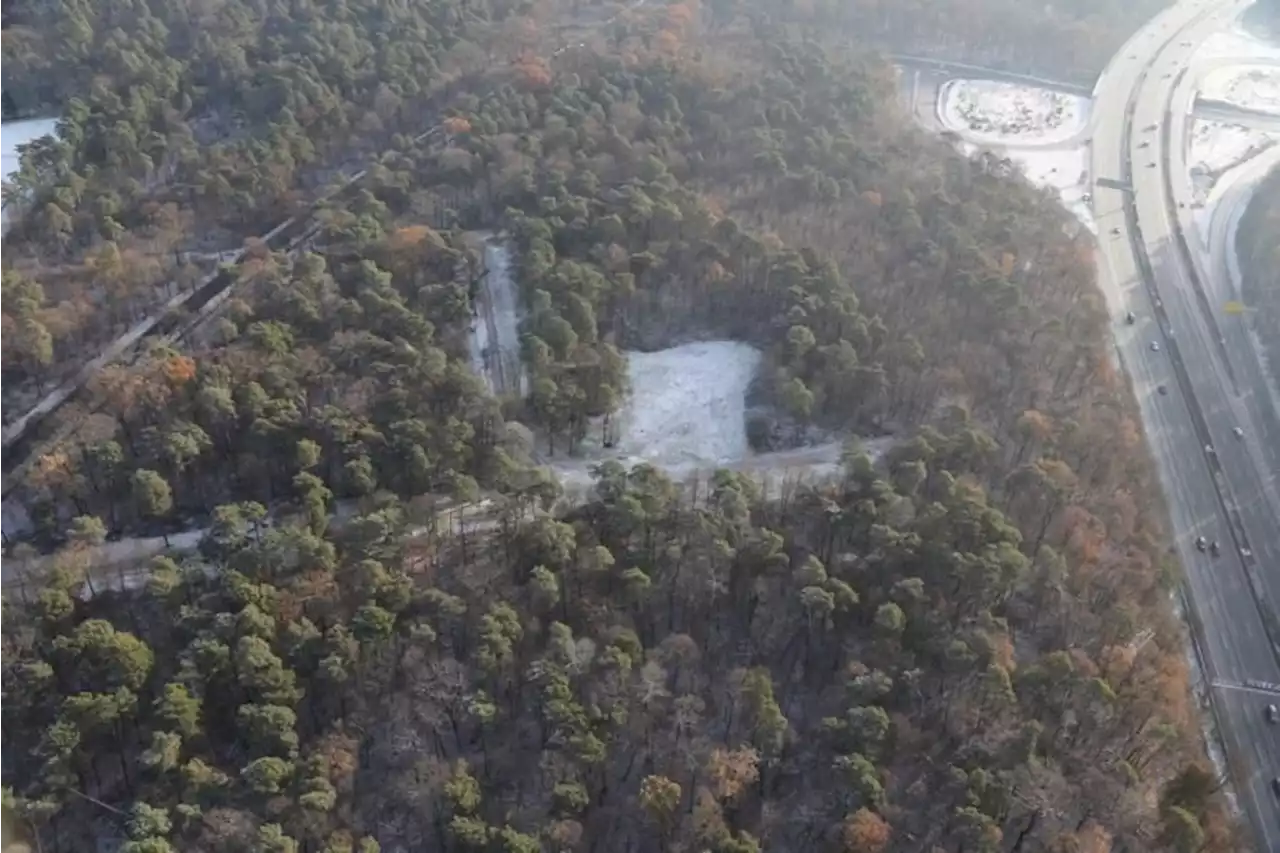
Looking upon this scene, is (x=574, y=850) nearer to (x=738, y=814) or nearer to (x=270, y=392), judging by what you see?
(x=738, y=814)

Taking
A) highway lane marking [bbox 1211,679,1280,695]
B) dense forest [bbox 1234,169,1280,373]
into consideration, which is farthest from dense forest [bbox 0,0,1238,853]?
dense forest [bbox 1234,169,1280,373]

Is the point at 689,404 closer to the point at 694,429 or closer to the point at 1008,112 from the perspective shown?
the point at 694,429

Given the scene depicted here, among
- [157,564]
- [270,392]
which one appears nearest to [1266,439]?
[270,392]

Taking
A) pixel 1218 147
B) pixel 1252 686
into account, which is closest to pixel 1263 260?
pixel 1218 147

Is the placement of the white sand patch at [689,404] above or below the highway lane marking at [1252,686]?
above

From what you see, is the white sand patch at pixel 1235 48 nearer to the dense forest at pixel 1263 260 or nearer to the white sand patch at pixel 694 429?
the dense forest at pixel 1263 260

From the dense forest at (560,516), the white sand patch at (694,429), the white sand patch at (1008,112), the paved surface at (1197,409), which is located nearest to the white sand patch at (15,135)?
the dense forest at (560,516)
